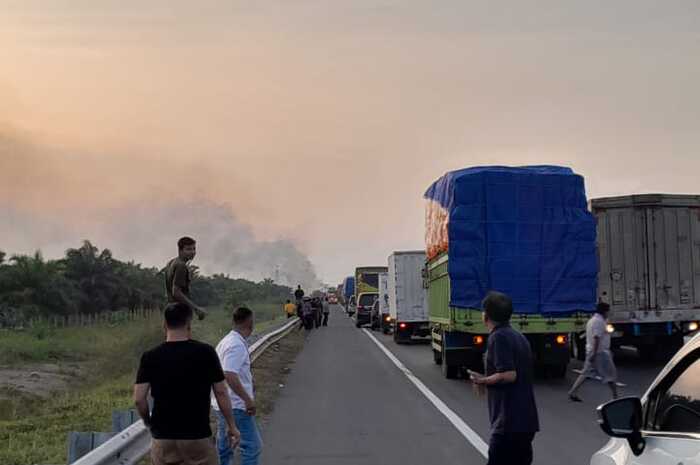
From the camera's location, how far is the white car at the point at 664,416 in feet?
12.6

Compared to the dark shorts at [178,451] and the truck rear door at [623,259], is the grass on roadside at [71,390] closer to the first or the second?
the dark shorts at [178,451]

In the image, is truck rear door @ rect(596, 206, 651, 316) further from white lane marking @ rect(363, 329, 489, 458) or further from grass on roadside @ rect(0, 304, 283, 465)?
grass on roadside @ rect(0, 304, 283, 465)

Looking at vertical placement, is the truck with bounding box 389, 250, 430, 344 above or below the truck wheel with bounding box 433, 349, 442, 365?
above

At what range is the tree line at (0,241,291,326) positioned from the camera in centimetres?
6159

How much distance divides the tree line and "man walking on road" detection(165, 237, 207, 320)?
4224 cm

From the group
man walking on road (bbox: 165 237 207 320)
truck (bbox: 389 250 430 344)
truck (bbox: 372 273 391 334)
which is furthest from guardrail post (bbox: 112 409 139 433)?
truck (bbox: 372 273 391 334)

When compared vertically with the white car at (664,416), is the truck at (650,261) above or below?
above

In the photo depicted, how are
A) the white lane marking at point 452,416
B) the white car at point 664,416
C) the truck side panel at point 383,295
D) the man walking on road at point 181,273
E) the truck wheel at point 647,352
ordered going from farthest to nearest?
the truck side panel at point 383,295
the truck wheel at point 647,352
the white lane marking at point 452,416
the man walking on road at point 181,273
the white car at point 664,416

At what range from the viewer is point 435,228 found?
67.8ft

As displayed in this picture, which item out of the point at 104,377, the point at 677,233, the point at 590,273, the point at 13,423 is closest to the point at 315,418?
the point at 13,423

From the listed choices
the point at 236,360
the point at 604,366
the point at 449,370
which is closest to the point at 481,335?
the point at 449,370

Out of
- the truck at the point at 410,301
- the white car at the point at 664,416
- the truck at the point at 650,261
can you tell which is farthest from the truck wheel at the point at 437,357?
the white car at the point at 664,416

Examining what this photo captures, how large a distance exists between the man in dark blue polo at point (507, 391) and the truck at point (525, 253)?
1096 cm

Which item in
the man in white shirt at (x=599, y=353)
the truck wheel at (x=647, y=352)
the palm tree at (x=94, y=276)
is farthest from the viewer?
the palm tree at (x=94, y=276)
